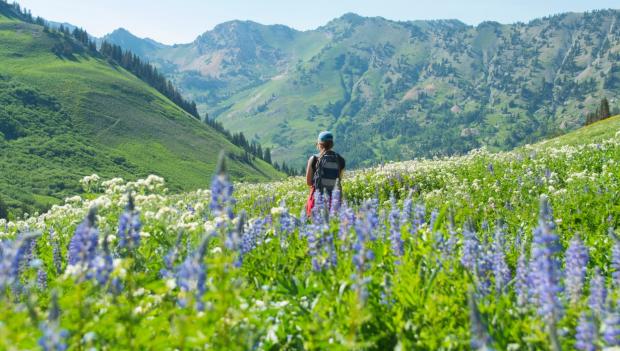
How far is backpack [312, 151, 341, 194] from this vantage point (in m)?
12.5

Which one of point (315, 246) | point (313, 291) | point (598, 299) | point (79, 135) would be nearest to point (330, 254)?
point (313, 291)

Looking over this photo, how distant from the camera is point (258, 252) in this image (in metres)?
7.36

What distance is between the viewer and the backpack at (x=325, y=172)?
12.5m

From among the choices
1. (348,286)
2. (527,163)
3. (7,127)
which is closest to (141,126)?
(7,127)

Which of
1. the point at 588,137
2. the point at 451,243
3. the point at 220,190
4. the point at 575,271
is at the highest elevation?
the point at 588,137

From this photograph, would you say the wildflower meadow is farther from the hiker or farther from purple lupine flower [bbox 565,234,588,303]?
the hiker

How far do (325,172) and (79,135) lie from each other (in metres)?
154

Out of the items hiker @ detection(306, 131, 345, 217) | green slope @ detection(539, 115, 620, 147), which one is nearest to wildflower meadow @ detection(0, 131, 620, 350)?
hiker @ detection(306, 131, 345, 217)

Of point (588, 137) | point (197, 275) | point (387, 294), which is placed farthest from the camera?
point (588, 137)

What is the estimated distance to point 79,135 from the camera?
15112 cm

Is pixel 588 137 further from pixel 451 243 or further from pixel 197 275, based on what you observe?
pixel 197 275

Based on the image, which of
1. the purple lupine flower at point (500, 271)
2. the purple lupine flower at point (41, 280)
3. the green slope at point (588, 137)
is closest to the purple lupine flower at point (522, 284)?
the purple lupine flower at point (500, 271)

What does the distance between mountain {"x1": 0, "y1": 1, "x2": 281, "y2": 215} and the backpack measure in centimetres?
10443

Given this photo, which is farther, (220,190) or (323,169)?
(323,169)
